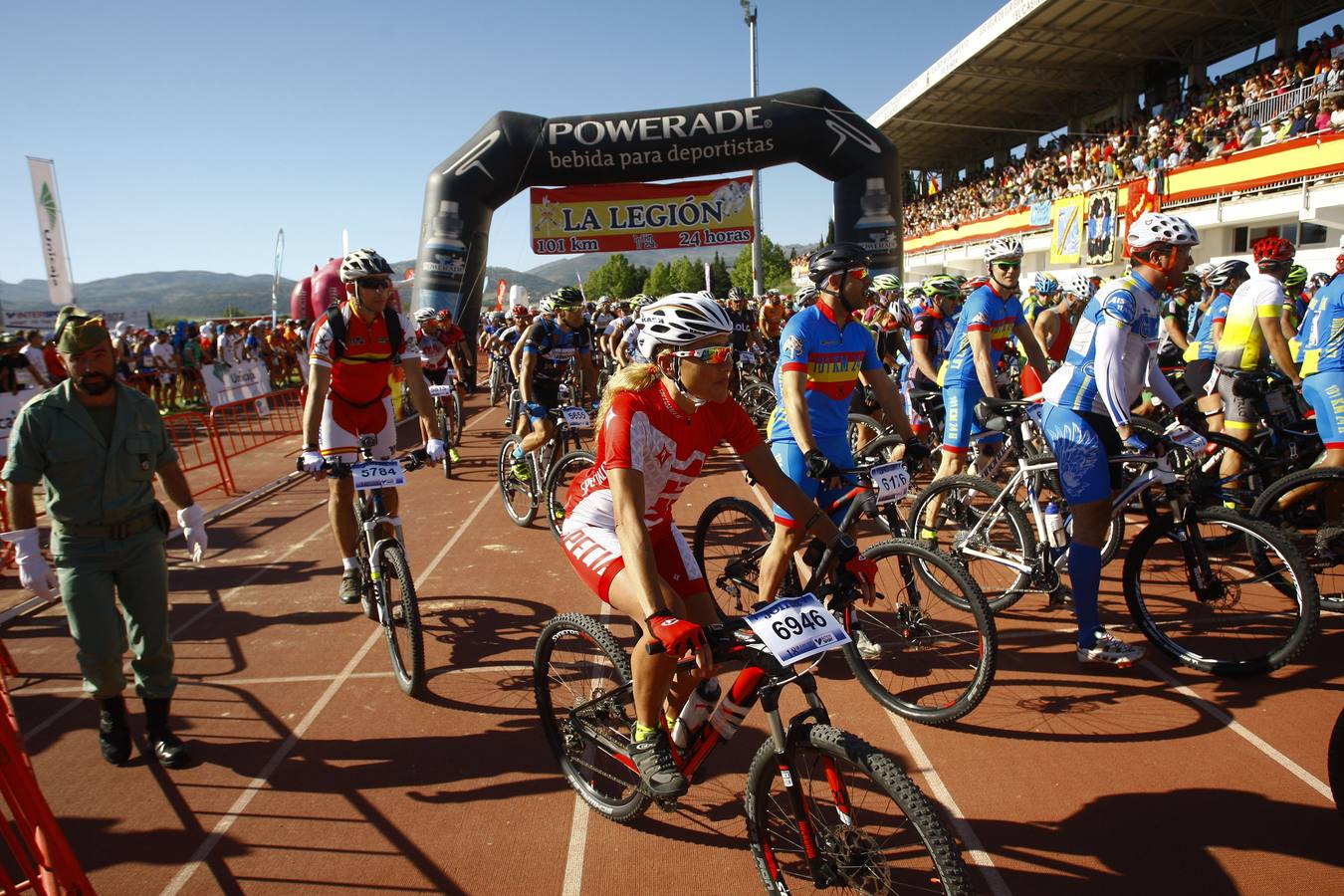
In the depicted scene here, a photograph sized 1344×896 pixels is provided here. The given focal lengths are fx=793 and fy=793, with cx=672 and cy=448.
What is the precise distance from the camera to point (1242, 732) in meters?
3.62

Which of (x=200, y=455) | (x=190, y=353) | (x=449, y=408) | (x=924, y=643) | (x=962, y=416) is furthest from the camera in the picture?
(x=190, y=353)

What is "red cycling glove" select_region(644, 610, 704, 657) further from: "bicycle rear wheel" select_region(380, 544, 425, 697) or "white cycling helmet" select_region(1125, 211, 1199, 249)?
"white cycling helmet" select_region(1125, 211, 1199, 249)

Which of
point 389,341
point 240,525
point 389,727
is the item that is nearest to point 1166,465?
point 389,727

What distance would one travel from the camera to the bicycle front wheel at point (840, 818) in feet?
7.30

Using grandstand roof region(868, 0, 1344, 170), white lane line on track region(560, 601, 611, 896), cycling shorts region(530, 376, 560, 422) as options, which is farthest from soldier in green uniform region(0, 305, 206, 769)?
grandstand roof region(868, 0, 1344, 170)

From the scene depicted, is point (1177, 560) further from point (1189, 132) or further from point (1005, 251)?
point (1189, 132)

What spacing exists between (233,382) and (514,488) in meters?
7.89

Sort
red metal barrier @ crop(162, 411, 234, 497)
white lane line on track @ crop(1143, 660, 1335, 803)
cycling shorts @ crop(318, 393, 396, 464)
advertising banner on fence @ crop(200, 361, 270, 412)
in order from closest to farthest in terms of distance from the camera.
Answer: white lane line on track @ crop(1143, 660, 1335, 803), cycling shorts @ crop(318, 393, 396, 464), red metal barrier @ crop(162, 411, 234, 497), advertising banner on fence @ crop(200, 361, 270, 412)

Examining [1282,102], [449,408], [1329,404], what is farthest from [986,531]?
[1282,102]

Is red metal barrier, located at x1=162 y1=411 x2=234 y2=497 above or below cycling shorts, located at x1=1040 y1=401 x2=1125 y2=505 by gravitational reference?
below

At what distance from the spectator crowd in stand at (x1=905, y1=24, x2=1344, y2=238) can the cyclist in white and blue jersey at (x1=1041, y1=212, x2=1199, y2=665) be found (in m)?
16.7

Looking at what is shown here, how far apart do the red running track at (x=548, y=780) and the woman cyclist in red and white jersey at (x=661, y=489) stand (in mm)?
799

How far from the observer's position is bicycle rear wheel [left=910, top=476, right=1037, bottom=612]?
472 cm

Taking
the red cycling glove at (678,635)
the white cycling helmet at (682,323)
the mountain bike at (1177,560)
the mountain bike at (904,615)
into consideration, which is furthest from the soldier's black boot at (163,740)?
the mountain bike at (1177,560)
